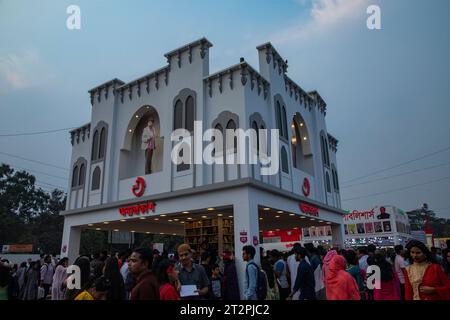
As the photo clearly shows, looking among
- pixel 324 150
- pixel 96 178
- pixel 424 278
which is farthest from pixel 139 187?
pixel 424 278

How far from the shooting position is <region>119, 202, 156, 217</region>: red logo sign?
14.8 metres

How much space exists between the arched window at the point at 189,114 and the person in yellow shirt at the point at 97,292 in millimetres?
11060

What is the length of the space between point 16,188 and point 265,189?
42991 mm

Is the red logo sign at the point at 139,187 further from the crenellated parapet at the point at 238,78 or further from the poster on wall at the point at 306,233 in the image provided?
the poster on wall at the point at 306,233

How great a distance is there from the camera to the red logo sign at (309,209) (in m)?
15.8

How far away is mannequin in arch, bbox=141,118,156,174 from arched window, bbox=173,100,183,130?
196 centimetres

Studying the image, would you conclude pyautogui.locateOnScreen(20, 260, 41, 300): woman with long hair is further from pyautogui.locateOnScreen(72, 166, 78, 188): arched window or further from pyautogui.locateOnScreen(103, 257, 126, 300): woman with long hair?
pyautogui.locateOnScreen(72, 166, 78, 188): arched window

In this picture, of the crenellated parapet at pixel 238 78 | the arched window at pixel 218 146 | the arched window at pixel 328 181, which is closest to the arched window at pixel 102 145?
the crenellated parapet at pixel 238 78

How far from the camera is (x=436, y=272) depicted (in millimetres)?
4223

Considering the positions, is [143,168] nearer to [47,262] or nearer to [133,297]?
[47,262]

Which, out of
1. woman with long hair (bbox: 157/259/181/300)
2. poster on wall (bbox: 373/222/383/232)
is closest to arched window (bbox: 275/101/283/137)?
woman with long hair (bbox: 157/259/181/300)

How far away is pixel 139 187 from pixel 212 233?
14.6 feet

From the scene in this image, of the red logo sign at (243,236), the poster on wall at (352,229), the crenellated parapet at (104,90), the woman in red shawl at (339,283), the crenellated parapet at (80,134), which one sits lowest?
the woman in red shawl at (339,283)

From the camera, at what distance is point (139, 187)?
15.6m
